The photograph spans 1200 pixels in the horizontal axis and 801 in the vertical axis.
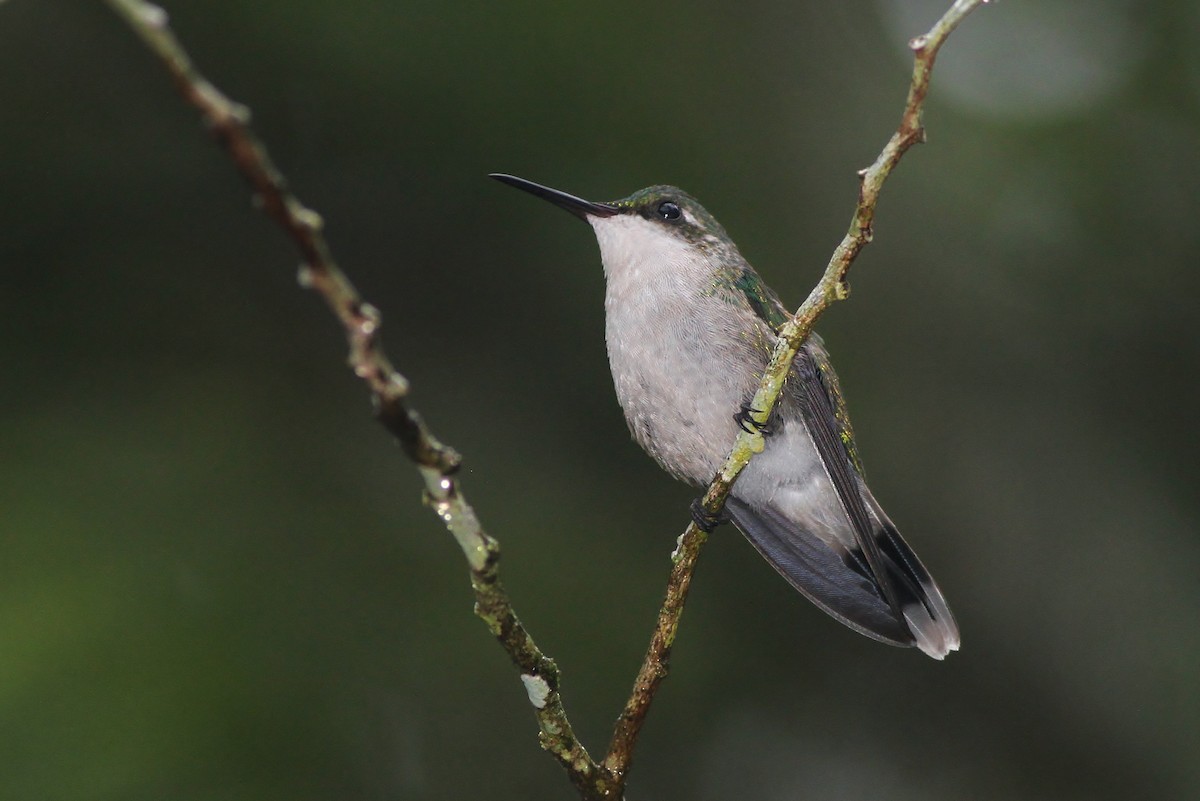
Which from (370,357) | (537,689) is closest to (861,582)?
(537,689)

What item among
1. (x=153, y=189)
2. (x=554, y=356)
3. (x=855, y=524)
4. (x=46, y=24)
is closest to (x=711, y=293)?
(x=855, y=524)

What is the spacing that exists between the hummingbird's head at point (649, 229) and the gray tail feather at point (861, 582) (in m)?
0.83

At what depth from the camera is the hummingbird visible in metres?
3.21

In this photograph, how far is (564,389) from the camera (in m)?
5.12

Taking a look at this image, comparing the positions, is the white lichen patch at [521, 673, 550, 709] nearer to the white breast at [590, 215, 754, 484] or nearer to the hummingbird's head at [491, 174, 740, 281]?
the white breast at [590, 215, 754, 484]

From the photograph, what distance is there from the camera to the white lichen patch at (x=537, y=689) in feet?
6.02

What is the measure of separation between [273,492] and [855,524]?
220 cm

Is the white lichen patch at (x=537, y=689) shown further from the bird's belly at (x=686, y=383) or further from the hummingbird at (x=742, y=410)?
the bird's belly at (x=686, y=383)

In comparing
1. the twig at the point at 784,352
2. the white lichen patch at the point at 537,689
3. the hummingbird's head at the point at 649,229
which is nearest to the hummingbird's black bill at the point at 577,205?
the hummingbird's head at the point at 649,229

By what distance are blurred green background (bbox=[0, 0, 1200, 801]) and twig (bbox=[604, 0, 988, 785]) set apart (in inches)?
65.6

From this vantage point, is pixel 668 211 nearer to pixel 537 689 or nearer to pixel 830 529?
pixel 830 529

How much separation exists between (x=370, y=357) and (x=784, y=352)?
1125 mm

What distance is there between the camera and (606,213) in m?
3.71

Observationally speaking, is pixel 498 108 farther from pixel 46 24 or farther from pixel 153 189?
pixel 46 24
